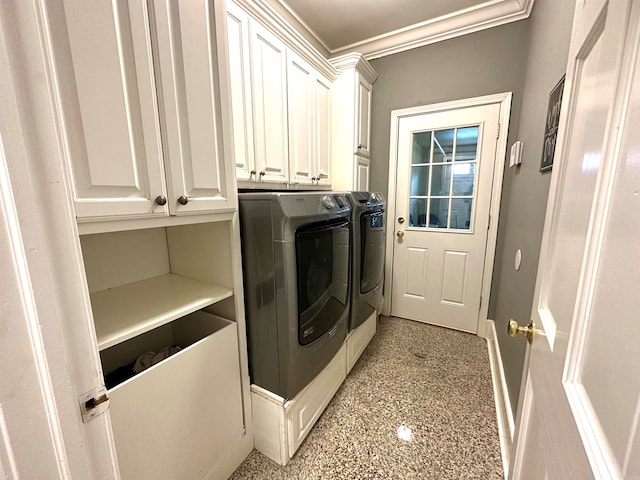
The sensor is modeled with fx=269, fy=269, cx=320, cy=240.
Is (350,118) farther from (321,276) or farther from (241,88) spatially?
(321,276)

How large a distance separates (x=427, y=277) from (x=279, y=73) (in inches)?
86.2

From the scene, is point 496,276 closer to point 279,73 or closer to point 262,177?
point 262,177

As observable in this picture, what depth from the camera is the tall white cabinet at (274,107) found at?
1.46m

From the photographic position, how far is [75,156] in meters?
0.69

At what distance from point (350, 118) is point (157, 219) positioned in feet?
6.19

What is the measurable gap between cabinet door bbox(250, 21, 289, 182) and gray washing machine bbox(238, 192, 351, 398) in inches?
21.2

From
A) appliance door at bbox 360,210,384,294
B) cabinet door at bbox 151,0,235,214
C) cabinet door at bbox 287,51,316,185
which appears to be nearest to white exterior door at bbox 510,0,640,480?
cabinet door at bbox 151,0,235,214

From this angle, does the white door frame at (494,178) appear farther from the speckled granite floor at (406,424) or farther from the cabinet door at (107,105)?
the cabinet door at (107,105)

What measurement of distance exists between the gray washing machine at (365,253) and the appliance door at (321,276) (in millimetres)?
166

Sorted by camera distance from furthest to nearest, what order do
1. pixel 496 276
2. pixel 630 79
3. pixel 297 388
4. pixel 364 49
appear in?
pixel 364 49 < pixel 496 276 < pixel 297 388 < pixel 630 79

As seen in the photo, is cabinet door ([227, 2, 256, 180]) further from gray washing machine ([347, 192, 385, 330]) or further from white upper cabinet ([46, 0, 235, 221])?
gray washing machine ([347, 192, 385, 330])

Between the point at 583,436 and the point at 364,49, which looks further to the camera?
the point at 364,49

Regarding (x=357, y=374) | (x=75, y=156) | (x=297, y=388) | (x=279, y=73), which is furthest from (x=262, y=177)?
(x=357, y=374)

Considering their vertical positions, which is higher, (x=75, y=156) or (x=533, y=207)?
(x=75, y=156)
